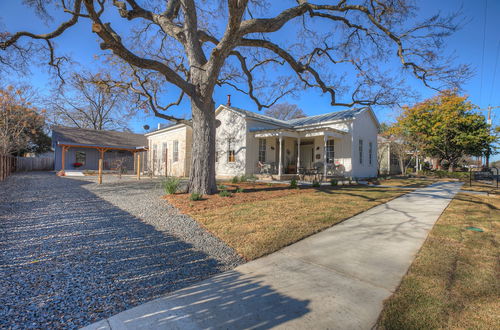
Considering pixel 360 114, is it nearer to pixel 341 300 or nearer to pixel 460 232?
pixel 460 232

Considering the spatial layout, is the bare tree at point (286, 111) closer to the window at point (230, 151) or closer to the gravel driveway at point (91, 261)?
the window at point (230, 151)

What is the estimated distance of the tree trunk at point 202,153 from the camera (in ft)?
24.3

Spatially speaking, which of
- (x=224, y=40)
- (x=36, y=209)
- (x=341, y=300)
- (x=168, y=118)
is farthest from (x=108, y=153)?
(x=341, y=300)

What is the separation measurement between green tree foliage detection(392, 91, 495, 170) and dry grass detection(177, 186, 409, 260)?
18.4 m

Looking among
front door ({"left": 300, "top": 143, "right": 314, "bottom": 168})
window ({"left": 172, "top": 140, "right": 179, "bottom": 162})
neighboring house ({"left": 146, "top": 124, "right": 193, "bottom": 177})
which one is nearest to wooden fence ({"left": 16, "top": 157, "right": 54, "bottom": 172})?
neighboring house ({"left": 146, "top": 124, "right": 193, "bottom": 177})

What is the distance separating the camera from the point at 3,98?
50.1 ft

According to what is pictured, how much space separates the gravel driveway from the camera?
6.95 feet

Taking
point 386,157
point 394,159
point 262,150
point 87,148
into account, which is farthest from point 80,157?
point 394,159

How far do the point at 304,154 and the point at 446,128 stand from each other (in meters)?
13.8

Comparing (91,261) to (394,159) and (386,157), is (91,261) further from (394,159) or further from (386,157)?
(394,159)

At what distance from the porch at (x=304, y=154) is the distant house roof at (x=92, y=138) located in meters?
13.2

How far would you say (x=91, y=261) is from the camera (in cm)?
308

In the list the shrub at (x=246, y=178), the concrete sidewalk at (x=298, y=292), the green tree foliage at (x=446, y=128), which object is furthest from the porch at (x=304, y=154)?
the green tree foliage at (x=446, y=128)

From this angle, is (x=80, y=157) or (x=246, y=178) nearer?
(x=246, y=178)
